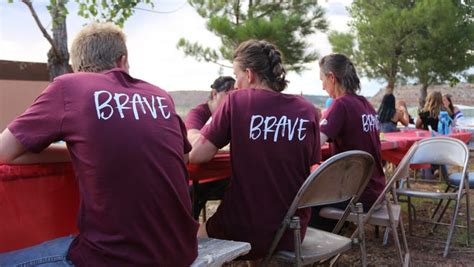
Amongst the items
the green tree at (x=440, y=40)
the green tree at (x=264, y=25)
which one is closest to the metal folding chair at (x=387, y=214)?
the green tree at (x=264, y=25)

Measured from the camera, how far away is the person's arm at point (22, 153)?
1.31 metres

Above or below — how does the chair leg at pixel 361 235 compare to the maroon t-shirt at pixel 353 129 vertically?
below

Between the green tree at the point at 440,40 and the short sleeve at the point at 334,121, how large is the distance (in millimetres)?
12495

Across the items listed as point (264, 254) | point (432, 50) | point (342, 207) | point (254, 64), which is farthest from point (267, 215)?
point (432, 50)

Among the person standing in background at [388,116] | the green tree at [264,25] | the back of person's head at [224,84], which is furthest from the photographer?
the green tree at [264,25]

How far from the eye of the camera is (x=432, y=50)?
46.6 ft

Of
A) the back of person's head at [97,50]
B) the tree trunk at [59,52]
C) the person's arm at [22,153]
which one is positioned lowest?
the person's arm at [22,153]

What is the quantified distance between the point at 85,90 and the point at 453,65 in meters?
14.8

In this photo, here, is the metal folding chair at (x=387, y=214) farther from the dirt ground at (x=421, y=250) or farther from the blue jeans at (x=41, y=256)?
the blue jeans at (x=41, y=256)

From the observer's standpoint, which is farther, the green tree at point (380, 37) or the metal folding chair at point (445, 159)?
the green tree at point (380, 37)

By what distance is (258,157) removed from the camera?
6.32 ft

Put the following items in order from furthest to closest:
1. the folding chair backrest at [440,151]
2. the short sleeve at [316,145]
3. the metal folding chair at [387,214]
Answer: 1. the folding chair backrest at [440,151]
2. the metal folding chair at [387,214]
3. the short sleeve at [316,145]

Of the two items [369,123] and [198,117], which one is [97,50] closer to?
[198,117]

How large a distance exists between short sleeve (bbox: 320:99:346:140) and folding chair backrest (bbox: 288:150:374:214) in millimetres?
521
